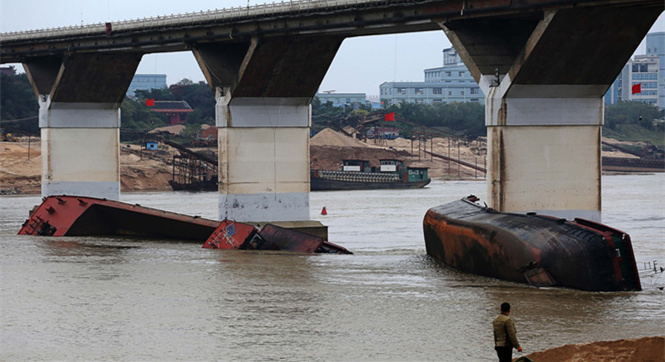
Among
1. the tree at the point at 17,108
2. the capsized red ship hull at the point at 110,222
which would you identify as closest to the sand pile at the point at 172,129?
the tree at the point at 17,108

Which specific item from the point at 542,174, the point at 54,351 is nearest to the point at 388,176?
the point at 542,174

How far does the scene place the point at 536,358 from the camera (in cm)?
1972

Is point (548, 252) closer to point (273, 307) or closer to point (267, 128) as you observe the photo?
point (273, 307)

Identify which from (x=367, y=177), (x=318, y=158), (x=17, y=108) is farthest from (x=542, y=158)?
(x=17, y=108)

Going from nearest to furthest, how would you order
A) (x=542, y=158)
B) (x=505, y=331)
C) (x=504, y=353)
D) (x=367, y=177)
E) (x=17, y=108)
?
(x=505, y=331) → (x=504, y=353) → (x=542, y=158) → (x=367, y=177) → (x=17, y=108)

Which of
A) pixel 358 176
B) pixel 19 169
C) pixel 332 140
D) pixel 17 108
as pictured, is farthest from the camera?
pixel 332 140

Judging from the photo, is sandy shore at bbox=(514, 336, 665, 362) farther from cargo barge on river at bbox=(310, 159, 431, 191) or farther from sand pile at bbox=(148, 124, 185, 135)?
sand pile at bbox=(148, 124, 185, 135)

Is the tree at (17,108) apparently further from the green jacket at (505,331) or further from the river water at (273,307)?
the green jacket at (505,331)

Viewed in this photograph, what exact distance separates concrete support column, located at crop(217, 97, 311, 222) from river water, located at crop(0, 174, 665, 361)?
32.1 feet

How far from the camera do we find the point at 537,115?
4156 cm

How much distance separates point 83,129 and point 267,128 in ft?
66.6

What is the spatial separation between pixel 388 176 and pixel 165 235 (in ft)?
265

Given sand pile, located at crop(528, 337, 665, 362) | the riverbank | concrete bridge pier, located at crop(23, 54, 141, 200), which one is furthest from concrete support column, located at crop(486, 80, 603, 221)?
the riverbank

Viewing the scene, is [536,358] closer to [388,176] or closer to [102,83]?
[102,83]
